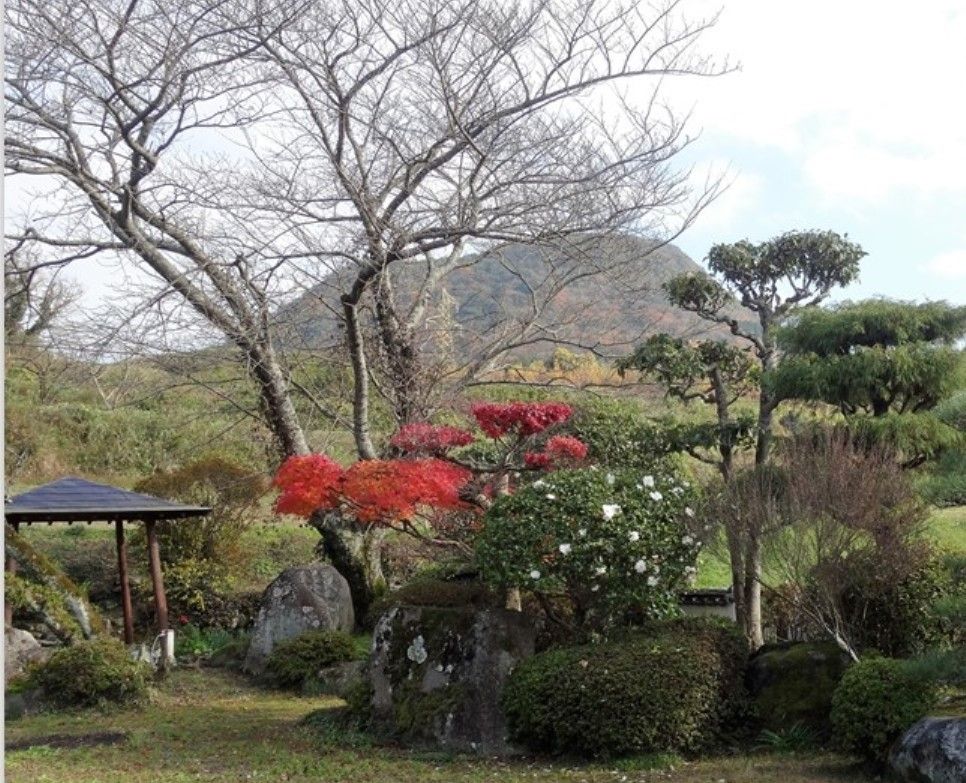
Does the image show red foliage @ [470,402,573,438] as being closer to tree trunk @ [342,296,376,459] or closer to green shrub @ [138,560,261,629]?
tree trunk @ [342,296,376,459]

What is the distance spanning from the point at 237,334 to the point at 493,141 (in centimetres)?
296

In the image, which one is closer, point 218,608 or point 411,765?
point 411,765

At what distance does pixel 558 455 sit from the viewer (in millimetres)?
8594

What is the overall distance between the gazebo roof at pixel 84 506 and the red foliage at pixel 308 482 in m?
2.44

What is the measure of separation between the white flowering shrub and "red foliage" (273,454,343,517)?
163 cm

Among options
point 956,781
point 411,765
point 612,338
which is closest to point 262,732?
point 411,765

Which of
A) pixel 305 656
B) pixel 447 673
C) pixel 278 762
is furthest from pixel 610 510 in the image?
pixel 305 656

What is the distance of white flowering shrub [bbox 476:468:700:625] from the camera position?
22.4 feet

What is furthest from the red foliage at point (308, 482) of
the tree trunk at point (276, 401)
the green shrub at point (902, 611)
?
the green shrub at point (902, 611)

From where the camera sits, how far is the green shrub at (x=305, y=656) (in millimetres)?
9633

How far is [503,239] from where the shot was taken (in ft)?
32.2

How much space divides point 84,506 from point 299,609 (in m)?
2.26

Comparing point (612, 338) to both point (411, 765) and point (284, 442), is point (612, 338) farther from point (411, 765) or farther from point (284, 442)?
point (411, 765)

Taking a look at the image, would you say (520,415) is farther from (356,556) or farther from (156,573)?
(156,573)
